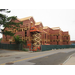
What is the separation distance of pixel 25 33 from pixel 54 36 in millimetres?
21061

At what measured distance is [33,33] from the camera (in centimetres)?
2712

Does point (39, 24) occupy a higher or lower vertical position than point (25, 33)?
higher

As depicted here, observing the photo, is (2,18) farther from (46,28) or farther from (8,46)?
(46,28)

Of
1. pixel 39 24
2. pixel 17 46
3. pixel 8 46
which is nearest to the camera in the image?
pixel 17 46

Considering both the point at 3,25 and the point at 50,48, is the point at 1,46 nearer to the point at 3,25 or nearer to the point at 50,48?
the point at 3,25

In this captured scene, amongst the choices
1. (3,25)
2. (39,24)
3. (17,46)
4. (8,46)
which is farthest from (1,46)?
(39,24)

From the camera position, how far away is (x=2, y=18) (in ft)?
52.5

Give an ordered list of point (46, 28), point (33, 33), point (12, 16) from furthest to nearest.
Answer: point (46, 28)
point (33, 33)
point (12, 16)

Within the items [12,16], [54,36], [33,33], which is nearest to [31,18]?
[33,33]

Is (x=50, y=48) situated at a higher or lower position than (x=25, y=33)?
lower

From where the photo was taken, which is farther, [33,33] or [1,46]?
[33,33]

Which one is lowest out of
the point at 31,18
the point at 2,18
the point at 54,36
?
the point at 54,36

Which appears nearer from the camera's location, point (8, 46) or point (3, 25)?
point (3, 25)

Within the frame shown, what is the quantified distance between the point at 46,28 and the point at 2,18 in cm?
2504
